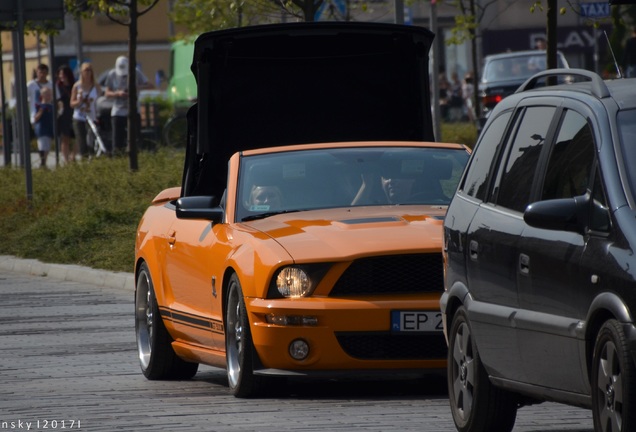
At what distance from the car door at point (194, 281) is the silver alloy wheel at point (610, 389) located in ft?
13.1

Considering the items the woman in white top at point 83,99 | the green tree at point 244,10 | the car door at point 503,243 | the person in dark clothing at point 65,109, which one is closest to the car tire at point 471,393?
the car door at point 503,243

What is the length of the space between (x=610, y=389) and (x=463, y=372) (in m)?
1.65

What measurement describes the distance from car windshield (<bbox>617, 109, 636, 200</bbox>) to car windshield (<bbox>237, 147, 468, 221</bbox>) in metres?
3.84

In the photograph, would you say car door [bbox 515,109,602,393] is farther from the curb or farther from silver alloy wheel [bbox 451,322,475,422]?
the curb

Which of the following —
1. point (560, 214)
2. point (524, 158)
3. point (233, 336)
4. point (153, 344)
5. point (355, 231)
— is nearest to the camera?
point (560, 214)

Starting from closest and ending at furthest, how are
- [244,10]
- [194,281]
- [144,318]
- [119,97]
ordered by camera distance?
[194,281] < [144,318] < [244,10] < [119,97]

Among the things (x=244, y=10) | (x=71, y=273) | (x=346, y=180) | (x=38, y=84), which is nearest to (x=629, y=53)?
(x=244, y=10)

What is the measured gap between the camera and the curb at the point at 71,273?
1759 cm

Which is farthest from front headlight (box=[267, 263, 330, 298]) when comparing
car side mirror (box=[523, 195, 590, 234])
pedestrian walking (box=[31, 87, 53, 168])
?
pedestrian walking (box=[31, 87, 53, 168])

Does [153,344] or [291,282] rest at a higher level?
[291,282]

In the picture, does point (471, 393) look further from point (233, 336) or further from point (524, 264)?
point (233, 336)

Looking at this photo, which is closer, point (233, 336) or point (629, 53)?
point (233, 336)

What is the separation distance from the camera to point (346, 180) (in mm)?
10617

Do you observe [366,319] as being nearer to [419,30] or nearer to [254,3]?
[419,30]
